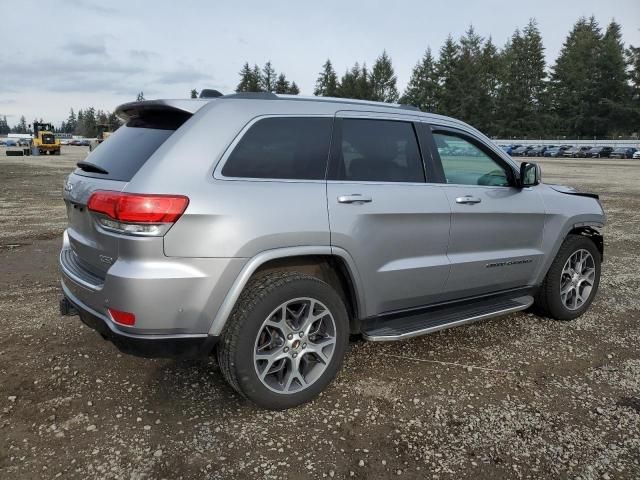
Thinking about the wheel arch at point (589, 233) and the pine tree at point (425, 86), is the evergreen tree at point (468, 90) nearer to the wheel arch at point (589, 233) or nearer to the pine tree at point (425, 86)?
the pine tree at point (425, 86)

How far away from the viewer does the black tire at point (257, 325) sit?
292 cm

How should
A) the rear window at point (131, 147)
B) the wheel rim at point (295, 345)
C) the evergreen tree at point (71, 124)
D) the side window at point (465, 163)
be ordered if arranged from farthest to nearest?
the evergreen tree at point (71, 124), the side window at point (465, 163), the wheel rim at point (295, 345), the rear window at point (131, 147)

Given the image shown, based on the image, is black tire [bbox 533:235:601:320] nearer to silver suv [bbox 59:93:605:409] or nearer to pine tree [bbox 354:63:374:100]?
silver suv [bbox 59:93:605:409]

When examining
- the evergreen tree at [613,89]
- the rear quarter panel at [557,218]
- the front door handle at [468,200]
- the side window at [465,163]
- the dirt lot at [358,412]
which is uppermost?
the evergreen tree at [613,89]

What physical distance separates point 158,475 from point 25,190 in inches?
639

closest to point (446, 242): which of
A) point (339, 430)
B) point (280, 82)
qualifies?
point (339, 430)

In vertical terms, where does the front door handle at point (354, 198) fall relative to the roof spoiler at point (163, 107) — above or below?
below

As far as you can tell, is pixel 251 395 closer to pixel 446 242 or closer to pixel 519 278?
pixel 446 242

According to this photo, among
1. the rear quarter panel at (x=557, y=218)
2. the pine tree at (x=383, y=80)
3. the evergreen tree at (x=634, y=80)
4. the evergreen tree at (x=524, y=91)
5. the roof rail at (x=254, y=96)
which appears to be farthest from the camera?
the pine tree at (x=383, y=80)

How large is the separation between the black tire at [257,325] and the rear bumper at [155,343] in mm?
131

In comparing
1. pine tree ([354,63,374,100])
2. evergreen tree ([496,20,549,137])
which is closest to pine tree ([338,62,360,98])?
pine tree ([354,63,374,100])

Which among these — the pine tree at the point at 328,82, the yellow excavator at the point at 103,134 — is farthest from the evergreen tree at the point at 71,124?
the yellow excavator at the point at 103,134

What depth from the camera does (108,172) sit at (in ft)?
10.2

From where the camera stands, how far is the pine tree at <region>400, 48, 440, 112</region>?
91688mm
